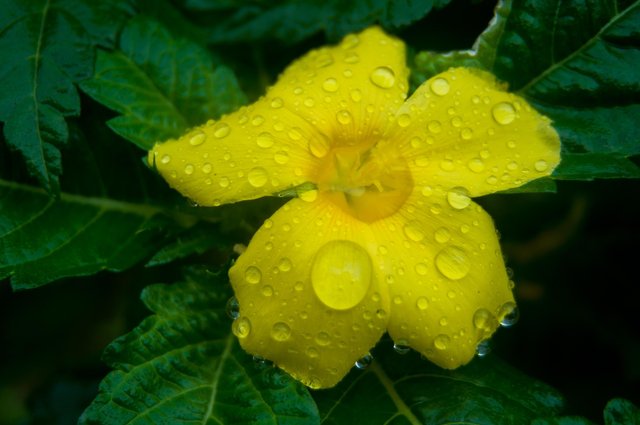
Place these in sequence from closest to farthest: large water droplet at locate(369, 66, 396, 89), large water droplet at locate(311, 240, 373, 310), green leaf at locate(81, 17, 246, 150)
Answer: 1. large water droplet at locate(311, 240, 373, 310)
2. large water droplet at locate(369, 66, 396, 89)
3. green leaf at locate(81, 17, 246, 150)

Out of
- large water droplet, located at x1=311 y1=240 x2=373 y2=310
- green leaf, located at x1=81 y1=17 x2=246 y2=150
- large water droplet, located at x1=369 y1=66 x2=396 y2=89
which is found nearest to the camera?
large water droplet, located at x1=311 y1=240 x2=373 y2=310

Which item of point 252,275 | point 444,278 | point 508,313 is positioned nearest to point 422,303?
point 444,278

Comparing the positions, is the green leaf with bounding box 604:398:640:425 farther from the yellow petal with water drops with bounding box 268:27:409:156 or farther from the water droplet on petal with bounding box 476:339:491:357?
the yellow petal with water drops with bounding box 268:27:409:156

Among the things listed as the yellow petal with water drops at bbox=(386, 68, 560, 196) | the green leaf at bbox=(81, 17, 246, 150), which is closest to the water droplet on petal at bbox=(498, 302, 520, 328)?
the yellow petal with water drops at bbox=(386, 68, 560, 196)

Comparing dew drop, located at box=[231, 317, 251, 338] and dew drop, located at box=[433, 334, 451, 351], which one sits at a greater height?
dew drop, located at box=[231, 317, 251, 338]

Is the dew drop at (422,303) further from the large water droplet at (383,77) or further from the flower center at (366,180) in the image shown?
Answer: the large water droplet at (383,77)

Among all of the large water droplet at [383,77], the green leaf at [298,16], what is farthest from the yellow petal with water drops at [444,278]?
the green leaf at [298,16]

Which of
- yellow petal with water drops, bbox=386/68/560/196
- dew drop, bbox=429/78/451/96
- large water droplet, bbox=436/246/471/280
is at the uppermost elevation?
dew drop, bbox=429/78/451/96

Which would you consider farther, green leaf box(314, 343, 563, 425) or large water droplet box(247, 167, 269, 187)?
green leaf box(314, 343, 563, 425)
